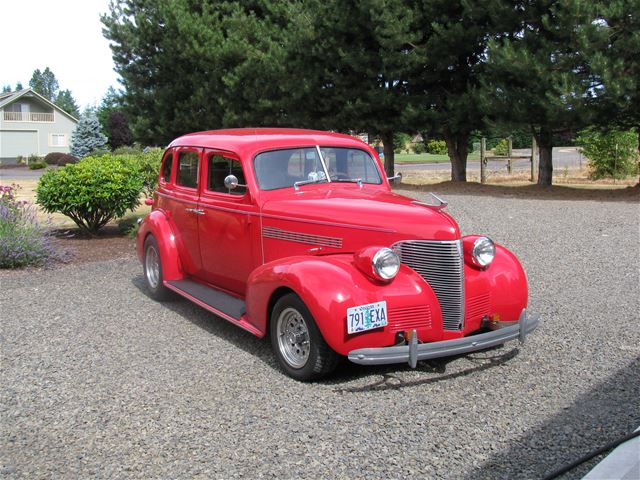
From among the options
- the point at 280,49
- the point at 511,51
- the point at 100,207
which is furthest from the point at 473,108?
the point at 100,207

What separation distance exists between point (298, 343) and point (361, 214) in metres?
1.05

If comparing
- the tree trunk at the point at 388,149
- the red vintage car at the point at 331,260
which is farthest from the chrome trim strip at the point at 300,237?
the tree trunk at the point at 388,149

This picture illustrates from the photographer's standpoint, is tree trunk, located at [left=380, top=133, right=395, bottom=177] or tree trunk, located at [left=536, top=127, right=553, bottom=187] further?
tree trunk, located at [left=380, top=133, right=395, bottom=177]

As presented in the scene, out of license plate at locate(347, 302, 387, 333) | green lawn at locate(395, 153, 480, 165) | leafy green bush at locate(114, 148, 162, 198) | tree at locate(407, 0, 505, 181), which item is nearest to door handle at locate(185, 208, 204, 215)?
license plate at locate(347, 302, 387, 333)

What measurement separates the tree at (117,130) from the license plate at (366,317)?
171ft

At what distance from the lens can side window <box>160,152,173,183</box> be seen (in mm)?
7210

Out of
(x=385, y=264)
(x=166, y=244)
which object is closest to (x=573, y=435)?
(x=385, y=264)

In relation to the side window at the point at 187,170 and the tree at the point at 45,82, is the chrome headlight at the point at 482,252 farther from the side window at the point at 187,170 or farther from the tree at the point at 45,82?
the tree at the point at 45,82

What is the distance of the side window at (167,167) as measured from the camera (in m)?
7.21

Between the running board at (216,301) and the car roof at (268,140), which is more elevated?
the car roof at (268,140)

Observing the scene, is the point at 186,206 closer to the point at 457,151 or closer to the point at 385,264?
the point at 385,264

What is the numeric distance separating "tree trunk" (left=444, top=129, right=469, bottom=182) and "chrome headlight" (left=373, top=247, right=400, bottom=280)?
16136 mm

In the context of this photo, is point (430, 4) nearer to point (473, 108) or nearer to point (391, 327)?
point (473, 108)

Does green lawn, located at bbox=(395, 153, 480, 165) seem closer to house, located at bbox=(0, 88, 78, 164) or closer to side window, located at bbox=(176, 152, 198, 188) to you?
house, located at bbox=(0, 88, 78, 164)
